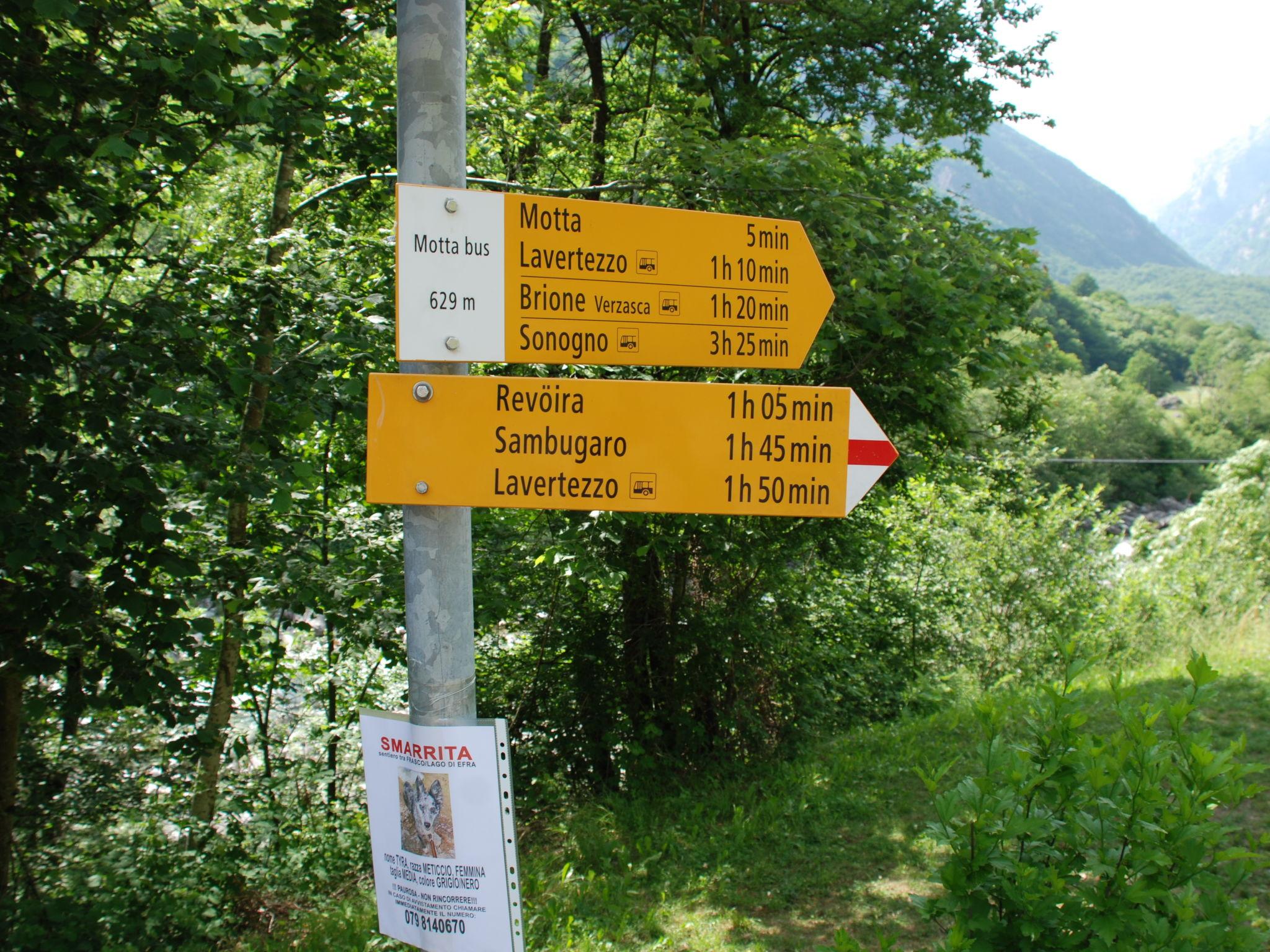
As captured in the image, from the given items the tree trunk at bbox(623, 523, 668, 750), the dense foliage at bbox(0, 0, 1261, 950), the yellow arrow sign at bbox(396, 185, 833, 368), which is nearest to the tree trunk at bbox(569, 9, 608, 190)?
the dense foliage at bbox(0, 0, 1261, 950)

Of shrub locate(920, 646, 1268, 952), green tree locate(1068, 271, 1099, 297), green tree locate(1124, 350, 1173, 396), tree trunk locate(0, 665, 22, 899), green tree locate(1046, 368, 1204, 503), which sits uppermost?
green tree locate(1068, 271, 1099, 297)

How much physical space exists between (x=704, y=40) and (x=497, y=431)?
632cm

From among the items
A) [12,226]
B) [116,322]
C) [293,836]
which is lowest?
[293,836]

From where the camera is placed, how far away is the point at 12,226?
3775 mm

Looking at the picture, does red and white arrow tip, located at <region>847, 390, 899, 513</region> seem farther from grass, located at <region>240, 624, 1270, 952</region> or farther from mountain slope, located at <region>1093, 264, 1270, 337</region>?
mountain slope, located at <region>1093, 264, 1270, 337</region>

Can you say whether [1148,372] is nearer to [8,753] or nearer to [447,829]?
[8,753]

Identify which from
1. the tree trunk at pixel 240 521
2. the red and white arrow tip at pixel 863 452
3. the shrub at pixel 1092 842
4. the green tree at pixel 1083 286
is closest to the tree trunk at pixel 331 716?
the tree trunk at pixel 240 521

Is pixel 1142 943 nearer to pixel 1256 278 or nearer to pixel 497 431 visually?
pixel 497 431

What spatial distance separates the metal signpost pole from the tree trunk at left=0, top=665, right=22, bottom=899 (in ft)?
10.6

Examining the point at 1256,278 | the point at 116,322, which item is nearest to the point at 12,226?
the point at 116,322

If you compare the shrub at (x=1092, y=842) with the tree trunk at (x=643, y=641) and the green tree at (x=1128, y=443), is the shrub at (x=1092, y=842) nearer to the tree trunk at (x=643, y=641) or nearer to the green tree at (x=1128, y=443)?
the tree trunk at (x=643, y=641)

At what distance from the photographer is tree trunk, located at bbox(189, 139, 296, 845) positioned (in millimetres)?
4395

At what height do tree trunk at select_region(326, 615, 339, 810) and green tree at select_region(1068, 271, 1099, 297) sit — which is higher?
green tree at select_region(1068, 271, 1099, 297)

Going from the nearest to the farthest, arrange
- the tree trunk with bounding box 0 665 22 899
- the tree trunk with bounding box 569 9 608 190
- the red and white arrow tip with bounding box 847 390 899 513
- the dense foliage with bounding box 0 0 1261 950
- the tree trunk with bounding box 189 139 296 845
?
the red and white arrow tip with bounding box 847 390 899 513, the dense foliage with bounding box 0 0 1261 950, the tree trunk with bounding box 0 665 22 899, the tree trunk with bounding box 189 139 296 845, the tree trunk with bounding box 569 9 608 190
